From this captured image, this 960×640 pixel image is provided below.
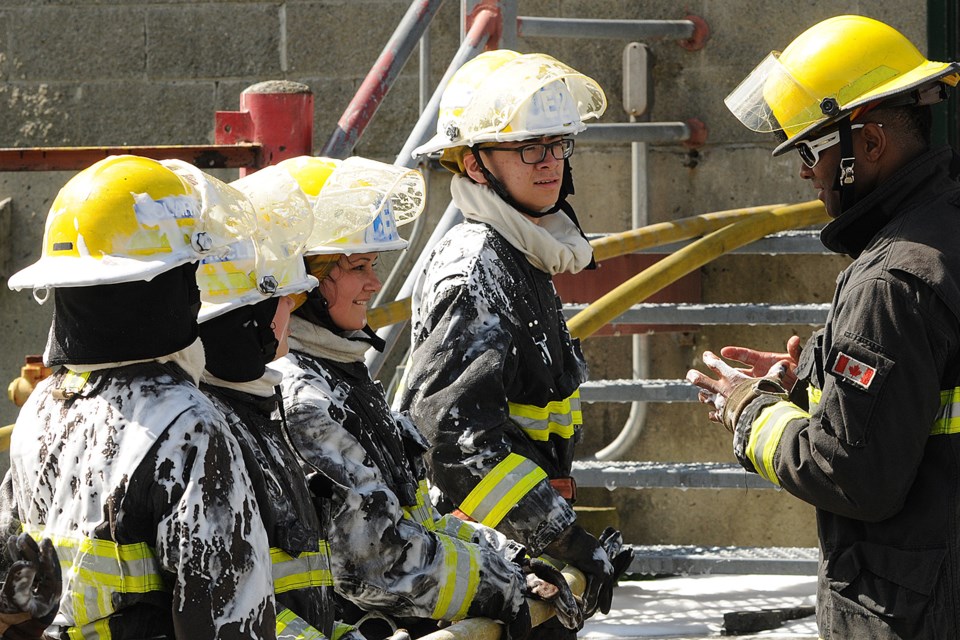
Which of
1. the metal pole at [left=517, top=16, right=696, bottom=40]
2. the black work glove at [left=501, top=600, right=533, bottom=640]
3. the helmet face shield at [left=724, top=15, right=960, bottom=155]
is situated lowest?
the black work glove at [left=501, top=600, right=533, bottom=640]

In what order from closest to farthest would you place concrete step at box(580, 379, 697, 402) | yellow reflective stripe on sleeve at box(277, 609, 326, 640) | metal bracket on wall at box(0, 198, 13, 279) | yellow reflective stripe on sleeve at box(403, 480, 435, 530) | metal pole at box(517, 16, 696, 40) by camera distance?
yellow reflective stripe on sleeve at box(277, 609, 326, 640) < yellow reflective stripe on sleeve at box(403, 480, 435, 530) < concrete step at box(580, 379, 697, 402) < metal pole at box(517, 16, 696, 40) < metal bracket on wall at box(0, 198, 13, 279)

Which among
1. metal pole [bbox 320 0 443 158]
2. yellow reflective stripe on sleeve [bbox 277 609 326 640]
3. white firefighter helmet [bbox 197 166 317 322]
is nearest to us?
yellow reflective stripe on sleeve [bbox 277 609 326 640]

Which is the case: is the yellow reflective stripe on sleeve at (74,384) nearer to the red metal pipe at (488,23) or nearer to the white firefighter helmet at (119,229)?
the white firefighter helmet at (119,229)

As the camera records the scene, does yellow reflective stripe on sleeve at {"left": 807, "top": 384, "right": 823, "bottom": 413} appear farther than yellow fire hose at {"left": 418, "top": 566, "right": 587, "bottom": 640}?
Yes

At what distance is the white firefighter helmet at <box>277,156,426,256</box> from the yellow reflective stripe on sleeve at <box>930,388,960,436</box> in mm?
1277

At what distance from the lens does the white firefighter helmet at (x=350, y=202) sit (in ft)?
10.2

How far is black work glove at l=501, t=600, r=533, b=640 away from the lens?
3.06 meters

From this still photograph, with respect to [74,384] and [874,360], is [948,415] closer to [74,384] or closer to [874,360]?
[874,360]

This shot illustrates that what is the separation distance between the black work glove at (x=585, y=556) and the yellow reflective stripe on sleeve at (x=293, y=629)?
110 cm

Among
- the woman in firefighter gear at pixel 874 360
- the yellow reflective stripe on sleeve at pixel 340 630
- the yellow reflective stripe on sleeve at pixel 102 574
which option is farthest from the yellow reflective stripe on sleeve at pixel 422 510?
the yellow reflective stripe on sleeve at pixel 102 574

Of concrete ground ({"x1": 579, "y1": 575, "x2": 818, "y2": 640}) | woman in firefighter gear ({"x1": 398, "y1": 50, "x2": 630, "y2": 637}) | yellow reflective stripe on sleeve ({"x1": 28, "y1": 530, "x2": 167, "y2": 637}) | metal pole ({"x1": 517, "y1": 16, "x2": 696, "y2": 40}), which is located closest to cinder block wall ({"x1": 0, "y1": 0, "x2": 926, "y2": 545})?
metal pole ({"x1": 517, "y1": 16, "x2": 696, "y2": 40})

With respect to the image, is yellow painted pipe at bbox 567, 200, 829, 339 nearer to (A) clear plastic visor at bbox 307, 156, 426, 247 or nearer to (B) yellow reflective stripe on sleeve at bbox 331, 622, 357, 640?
(A) clear plastic visor at bbox 307, 156, 426, 247

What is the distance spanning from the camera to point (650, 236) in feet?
18.6

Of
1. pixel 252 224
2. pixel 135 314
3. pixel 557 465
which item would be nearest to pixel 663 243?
pixel 557 465
